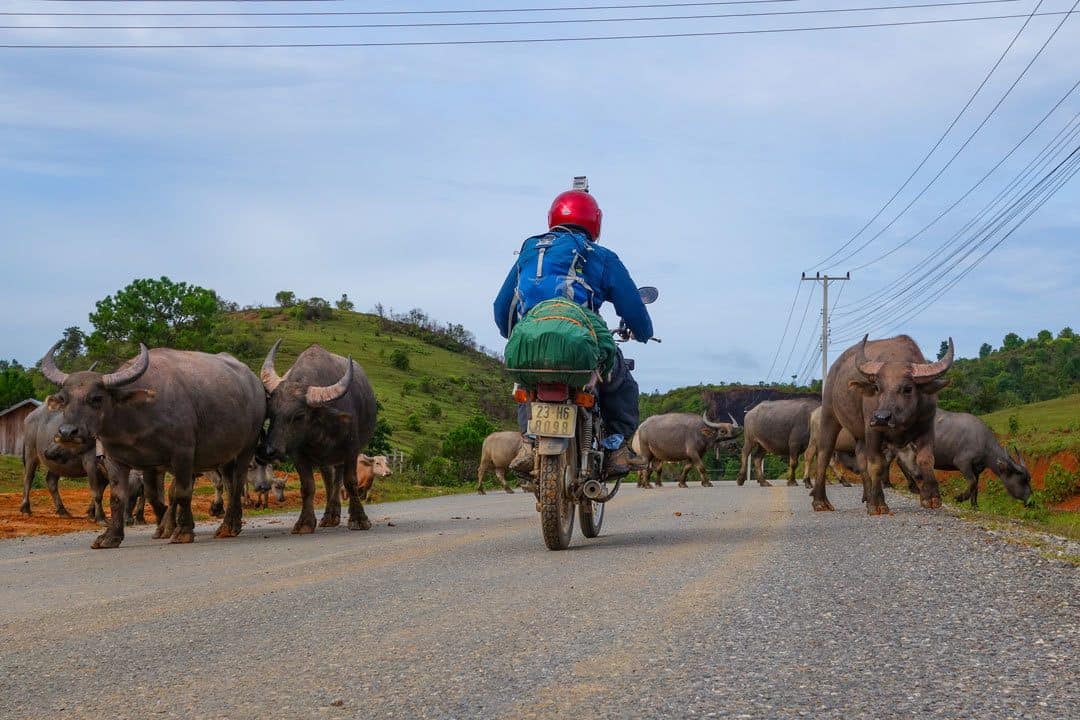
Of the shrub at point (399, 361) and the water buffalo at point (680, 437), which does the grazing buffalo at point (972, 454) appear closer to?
the water buffalo at point (680, 437)

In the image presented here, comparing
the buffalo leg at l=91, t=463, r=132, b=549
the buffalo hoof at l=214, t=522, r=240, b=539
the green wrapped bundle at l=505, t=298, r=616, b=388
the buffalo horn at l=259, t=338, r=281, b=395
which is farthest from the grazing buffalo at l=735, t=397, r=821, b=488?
the green wrapped bundle at l=505, t=298, r=616, b=388

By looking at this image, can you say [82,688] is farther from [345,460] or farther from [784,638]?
[345,460]

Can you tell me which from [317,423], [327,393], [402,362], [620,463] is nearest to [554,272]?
[620,463]

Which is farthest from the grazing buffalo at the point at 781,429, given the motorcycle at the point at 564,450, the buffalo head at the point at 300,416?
the motorcycle at the point at 564,450

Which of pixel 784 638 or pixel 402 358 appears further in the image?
pixel 402 358

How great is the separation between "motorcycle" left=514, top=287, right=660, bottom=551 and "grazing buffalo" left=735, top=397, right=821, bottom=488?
73.6ft

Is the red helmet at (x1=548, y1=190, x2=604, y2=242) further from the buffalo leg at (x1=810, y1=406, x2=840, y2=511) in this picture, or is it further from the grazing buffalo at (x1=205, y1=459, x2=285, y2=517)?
the grazing buffalo at (x1=205, y1=459, x2=285, y2=517)

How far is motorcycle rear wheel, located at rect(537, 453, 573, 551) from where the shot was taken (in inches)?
341

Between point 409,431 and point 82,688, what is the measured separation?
63.3 metres

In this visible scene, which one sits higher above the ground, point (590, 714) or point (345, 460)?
point (345, 460)

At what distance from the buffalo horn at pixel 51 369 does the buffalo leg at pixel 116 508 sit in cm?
108

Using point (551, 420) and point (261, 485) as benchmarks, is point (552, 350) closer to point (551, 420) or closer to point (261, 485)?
point (551, 420)

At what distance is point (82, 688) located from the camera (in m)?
4.24

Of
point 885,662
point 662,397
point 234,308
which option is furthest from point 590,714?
point 234,308
